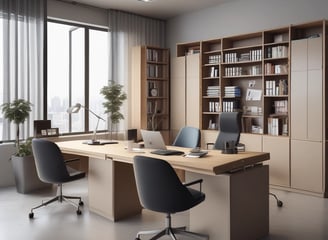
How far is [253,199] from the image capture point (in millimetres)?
3479

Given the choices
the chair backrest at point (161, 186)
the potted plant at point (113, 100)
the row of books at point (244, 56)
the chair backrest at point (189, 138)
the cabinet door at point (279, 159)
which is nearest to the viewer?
the chair backrest at point (161, 186)

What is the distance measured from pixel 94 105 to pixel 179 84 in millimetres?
1715

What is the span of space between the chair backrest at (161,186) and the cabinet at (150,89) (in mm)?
4144

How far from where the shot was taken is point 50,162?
4.16m

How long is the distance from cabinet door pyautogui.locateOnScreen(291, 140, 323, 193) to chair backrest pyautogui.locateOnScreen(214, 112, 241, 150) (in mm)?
1003

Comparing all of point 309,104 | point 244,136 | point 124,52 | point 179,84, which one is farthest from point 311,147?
point 124,52

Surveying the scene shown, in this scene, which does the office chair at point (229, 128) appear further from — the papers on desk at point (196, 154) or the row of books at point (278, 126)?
the papers on desk at point (196, 154)

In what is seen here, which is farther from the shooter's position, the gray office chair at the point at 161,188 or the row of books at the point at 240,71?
the row of books at the point at 240,71

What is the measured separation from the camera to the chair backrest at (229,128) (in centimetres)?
503

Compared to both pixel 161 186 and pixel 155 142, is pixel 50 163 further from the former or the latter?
pixel 161 186

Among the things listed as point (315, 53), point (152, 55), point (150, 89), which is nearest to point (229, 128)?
point (315, 53)

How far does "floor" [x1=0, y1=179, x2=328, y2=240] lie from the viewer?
3.66m

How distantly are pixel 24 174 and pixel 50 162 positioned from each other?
142cm

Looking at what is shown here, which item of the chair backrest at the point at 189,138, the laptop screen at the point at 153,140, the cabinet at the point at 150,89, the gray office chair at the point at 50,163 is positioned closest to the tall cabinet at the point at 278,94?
the cabinet at the point at 150,89
